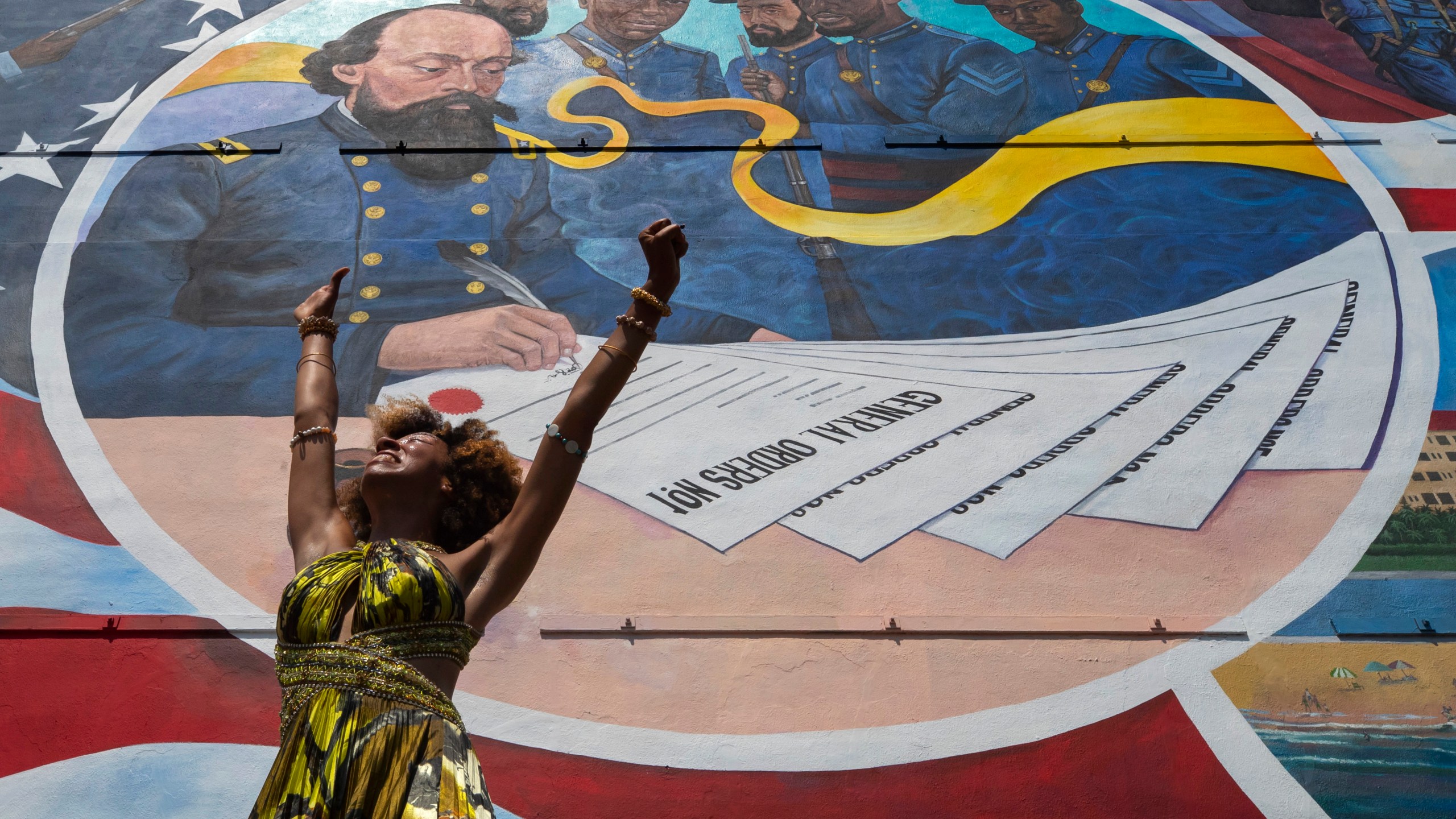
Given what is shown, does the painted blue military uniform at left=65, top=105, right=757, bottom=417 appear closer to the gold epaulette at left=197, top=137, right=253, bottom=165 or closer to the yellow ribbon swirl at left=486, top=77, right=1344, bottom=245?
the gold epaulette at left=197, top=137, right=253, bottom=165

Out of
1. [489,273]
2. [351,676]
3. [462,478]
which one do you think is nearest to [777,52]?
[489,273]

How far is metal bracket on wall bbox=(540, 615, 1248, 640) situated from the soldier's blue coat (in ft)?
8.70

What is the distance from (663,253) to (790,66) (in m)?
4.43

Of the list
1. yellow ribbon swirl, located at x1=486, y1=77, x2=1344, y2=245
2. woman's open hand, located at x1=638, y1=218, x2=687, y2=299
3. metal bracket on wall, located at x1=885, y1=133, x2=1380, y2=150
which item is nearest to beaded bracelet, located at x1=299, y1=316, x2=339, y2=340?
woman's open hand, located at x1=638, y1=218, x2=687, y2=299

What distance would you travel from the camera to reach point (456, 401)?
4.97 metres

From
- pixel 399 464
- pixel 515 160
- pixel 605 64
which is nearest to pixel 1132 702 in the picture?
pixel 399 464

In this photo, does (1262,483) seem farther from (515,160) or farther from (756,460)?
(515,160)

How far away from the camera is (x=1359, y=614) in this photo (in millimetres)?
4473

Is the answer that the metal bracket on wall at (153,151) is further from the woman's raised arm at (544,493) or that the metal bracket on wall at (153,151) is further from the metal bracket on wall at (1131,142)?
the woman's raised arm at (544,493)

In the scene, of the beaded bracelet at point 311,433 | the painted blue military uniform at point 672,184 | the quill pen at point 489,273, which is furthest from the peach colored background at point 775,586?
the beaded bracelet at point 311,433

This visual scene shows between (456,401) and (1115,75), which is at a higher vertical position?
(1115,75)

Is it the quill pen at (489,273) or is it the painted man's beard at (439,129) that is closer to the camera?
the quill pen at (489,273)

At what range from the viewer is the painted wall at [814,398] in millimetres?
4156

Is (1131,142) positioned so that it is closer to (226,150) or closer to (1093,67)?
(1093,67)
